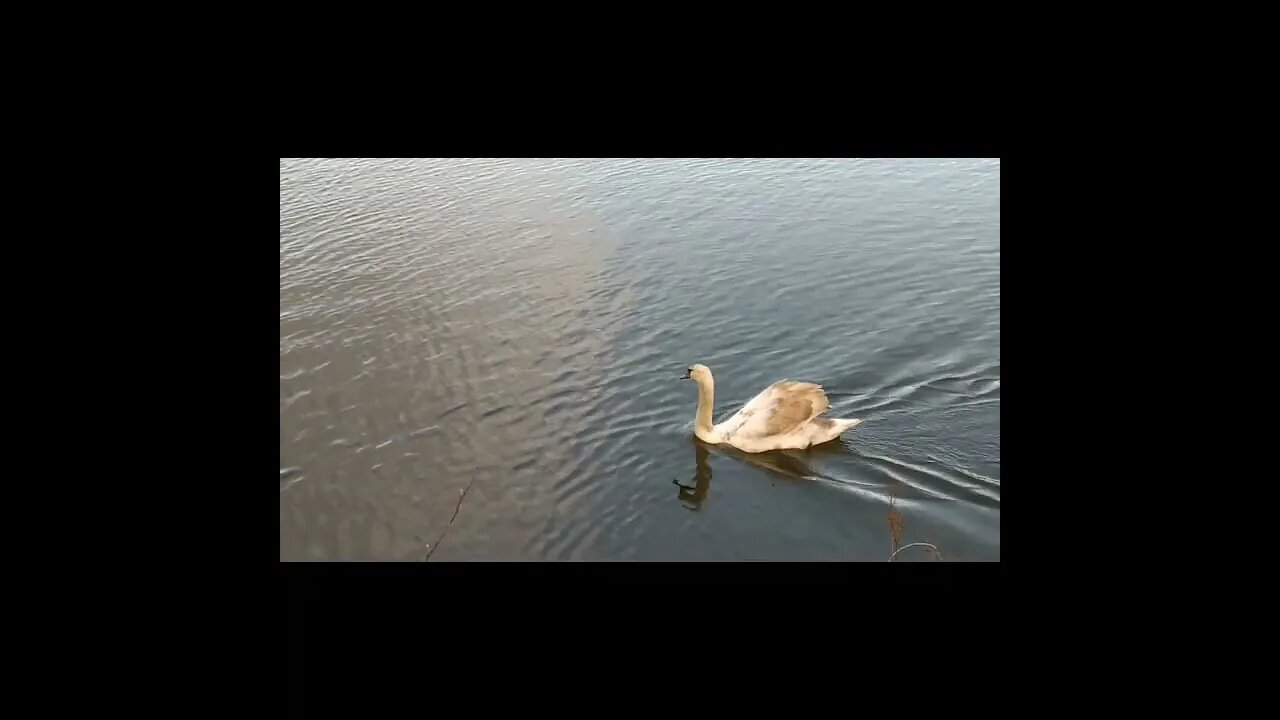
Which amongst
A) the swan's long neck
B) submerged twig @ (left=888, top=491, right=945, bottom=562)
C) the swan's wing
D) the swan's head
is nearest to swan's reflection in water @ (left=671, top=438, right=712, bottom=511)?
the swan's long neck

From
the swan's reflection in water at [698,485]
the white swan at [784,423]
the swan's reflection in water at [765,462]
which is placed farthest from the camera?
the white swan at [784,423]

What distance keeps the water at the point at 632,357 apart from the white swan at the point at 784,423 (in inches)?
6.3

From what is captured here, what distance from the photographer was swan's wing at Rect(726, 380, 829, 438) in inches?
411

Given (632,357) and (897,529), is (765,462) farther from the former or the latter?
(632,357)

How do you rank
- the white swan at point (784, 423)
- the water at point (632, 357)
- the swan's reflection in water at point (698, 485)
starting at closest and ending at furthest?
the water at point (632, 357) → the swan's reflection in water at point (698, 485) → the white swan at point (784, 423)

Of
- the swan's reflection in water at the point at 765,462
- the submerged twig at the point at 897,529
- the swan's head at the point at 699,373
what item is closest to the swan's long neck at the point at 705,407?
the swan's head at the point at 699,373

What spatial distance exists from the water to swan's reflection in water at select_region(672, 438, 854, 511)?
3 centimetres

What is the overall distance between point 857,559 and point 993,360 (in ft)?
15.4

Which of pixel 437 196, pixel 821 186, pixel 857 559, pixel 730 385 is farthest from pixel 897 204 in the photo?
pixel 857 559

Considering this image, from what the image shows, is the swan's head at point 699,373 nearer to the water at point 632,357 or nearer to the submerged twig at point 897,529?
the water at point 632,357

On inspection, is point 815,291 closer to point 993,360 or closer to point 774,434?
point 993,360

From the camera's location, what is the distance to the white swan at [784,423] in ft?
34.2

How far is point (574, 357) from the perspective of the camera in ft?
42.4

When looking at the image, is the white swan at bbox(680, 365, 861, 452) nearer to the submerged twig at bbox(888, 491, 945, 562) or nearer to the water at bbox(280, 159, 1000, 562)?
the water at bbox(280, 159, 1000, 562)
